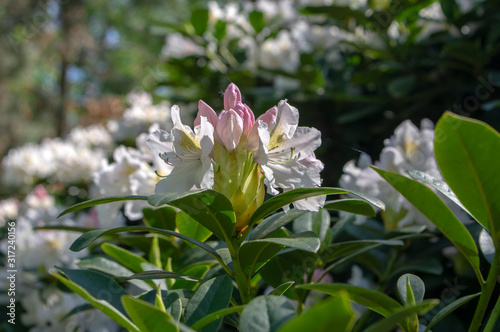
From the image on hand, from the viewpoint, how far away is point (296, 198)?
0.51m

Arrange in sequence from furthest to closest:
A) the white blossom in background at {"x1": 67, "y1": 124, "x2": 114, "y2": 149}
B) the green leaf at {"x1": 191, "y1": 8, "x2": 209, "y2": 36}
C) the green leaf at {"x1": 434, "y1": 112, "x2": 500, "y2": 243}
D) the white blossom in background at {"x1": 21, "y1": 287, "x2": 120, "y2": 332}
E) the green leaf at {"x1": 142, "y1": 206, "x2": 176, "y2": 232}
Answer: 1. the white blossom in background at {"x1": 67, "y1": 124, "x2": 114, "y2": 149}
2. the green leaf at {"x1": 191, "y1": 8, "x2": 209, "y2": 36}
3. the white blossom in background at {"x1": 21, "y1": 287, "x2": 120, "y2": 332}
4. the green leaf at {"x1": 142, "y1": 206, "x2": 176, "y2": 232}
5. the green leaf at {"x1": 434, "y1": 112, "x2": 500, "y2": 243}

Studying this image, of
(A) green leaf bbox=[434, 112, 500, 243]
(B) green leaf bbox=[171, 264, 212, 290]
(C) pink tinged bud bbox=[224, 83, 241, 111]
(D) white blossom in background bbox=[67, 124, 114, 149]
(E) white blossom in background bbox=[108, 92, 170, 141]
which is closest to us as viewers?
(A) green leaf bbox=[434, 112, 500, 243]

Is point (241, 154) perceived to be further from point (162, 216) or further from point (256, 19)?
point (256, 19)

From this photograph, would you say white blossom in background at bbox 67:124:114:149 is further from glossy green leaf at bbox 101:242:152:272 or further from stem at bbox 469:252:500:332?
stem at bbox 469:252:500:332

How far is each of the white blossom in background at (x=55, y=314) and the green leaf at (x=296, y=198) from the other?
2.26ft

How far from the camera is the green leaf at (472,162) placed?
0.45 meters

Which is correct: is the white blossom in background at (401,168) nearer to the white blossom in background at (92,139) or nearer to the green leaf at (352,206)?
the green leaf at (352,206)

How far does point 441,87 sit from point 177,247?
3.00 feet

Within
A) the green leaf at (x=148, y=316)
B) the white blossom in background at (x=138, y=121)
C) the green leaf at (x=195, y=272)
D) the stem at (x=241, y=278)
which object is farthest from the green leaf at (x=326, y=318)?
the white blossom in background at (x=138, y=121)

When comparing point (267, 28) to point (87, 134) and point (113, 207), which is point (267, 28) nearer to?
point (113, 207)

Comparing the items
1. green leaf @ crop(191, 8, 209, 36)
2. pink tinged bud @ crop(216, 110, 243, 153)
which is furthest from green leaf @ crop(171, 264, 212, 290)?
green leaf @ crop(191, 8, 209, 36)

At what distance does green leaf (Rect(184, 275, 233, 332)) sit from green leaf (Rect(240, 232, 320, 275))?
0.03 metres

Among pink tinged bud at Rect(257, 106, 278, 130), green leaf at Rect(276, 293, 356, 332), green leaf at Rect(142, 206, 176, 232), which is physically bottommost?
green leaf at Rect(142, 206, 176, 232)

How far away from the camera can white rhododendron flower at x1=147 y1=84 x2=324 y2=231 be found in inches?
20.8
